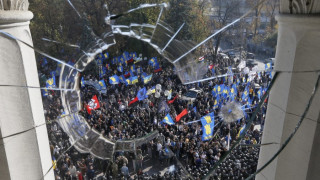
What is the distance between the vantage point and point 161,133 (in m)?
9.98

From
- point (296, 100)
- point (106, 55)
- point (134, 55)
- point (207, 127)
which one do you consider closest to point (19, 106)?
point (296, 100)

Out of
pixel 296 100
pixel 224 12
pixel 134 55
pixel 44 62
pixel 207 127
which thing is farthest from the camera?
pixel 134 55

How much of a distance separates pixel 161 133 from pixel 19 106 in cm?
716

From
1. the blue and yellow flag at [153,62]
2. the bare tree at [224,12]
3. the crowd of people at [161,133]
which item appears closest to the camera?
the crowd of people at [161,133]

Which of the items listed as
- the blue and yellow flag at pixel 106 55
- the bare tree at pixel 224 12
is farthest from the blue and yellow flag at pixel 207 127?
the blue and yellow flag at pixel 106 55

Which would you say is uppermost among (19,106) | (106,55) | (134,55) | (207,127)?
(19,106)

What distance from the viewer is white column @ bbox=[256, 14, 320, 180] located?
266 cm

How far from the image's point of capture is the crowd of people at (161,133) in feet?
25.2

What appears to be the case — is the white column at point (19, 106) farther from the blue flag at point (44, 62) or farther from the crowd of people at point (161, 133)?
the blue flag at point (44, 62)

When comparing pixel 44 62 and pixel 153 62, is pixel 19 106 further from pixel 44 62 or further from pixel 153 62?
pixel 153 62

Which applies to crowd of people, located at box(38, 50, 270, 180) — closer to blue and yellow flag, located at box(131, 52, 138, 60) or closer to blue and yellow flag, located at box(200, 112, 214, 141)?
blue and yellow flag, located at box(200, 112, 214, 141)

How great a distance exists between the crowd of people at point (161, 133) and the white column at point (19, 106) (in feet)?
2.24

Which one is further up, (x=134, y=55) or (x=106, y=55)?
(x=106, y=55)

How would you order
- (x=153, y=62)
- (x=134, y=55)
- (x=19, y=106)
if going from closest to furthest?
(x=19, y=106)
(x=153, y=62)
(x=134, y=55)
